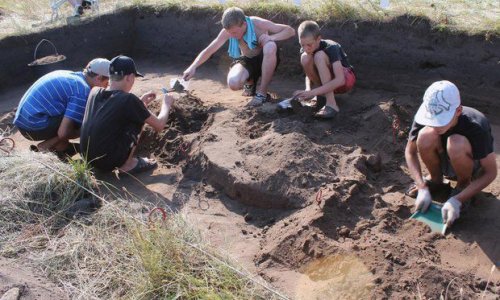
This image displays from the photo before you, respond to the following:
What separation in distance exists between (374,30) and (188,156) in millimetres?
2556

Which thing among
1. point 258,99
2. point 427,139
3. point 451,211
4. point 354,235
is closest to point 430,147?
point 427,139

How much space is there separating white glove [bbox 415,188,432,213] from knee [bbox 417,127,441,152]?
0.96ft

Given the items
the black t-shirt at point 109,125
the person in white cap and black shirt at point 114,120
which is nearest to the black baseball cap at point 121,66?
the person in white cap and black shirt at point 114,120

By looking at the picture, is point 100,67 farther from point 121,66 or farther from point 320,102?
point 320,102

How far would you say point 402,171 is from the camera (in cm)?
458

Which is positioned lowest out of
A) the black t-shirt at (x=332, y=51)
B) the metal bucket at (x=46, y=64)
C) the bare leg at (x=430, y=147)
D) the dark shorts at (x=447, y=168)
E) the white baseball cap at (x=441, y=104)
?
the metal bucket at (x=46, y=64)

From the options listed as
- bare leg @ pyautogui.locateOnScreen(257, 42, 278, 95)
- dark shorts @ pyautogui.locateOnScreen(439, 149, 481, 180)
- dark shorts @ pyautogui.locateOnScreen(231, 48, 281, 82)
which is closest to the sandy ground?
dark shorts @ pyautogui.locateOnScreen(439, 149, 481, 180)

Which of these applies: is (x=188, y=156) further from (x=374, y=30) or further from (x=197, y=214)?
(x=374, y=30)

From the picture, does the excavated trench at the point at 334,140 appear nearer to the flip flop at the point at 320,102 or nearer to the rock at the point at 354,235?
the rock at the point at 354,235

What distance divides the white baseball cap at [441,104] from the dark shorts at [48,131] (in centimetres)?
311

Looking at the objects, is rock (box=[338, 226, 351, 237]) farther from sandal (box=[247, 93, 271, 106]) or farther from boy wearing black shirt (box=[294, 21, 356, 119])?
sandal (box=[247, 93, 271, 106])

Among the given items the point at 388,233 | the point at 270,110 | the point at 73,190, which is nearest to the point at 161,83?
the point at 270,110

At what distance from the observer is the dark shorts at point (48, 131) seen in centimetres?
498

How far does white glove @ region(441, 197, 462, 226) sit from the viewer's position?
365 centimetres
